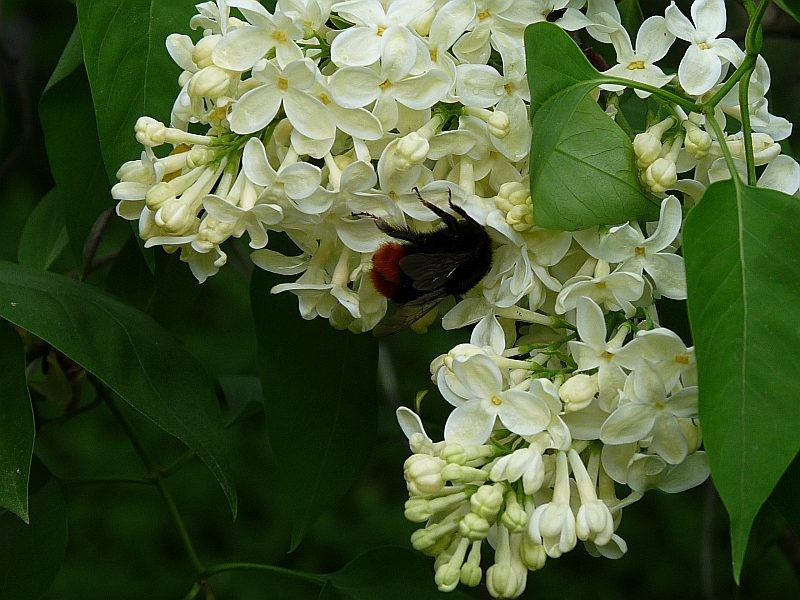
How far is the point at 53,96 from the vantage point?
158 centimetres

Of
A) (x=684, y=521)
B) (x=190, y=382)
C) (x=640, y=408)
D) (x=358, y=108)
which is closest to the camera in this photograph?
(x=640, y=408)

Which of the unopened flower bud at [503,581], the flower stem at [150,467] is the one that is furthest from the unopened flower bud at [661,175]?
the flower stem at [150,467]

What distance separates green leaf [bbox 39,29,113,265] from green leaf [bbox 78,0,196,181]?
239 mm

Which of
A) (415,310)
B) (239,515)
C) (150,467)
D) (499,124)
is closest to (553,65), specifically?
(499,124)

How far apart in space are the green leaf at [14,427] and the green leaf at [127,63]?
31 centimetres

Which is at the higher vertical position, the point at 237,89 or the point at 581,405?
the point at 237,89

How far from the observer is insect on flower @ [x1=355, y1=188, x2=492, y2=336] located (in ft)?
4.17

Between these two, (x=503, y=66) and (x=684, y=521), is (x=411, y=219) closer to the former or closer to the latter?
(x=503, y=66)

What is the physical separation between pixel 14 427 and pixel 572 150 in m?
0.81

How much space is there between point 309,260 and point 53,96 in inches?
22.6

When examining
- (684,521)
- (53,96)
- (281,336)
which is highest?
(53,96)

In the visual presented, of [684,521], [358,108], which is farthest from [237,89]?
[684,521]

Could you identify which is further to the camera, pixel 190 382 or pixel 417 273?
pixel 190 382

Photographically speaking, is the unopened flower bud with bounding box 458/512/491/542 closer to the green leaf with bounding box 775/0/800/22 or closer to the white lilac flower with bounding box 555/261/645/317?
the white lilac flower with bounding box 555/261/645/317
